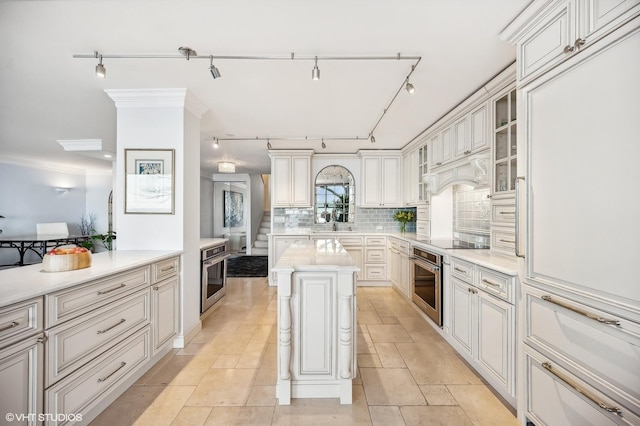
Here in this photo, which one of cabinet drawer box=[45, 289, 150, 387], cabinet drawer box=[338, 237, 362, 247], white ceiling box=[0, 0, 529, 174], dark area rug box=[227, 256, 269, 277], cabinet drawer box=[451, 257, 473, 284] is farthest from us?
dark area rug box=[227, 256, 269, 277]

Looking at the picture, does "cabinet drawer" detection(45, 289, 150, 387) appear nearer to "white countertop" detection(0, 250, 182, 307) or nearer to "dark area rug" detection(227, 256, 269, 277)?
"white countertop" detection(0, 250, 182, 307)

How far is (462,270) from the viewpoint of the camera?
8.06 ft

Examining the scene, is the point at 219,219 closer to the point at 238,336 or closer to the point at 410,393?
the point at 238,336

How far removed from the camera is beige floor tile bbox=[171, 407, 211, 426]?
5.67 ft

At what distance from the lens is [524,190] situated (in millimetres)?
1661

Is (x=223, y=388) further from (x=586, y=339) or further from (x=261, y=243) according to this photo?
(x=261, y=243)

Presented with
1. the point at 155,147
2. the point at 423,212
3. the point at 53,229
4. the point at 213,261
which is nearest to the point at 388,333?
the point at 423,212

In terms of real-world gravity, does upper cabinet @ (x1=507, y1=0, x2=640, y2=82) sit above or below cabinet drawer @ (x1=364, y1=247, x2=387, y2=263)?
above

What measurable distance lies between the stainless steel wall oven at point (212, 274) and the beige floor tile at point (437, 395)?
2.61 m

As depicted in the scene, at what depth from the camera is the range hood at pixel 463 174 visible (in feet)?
8.70

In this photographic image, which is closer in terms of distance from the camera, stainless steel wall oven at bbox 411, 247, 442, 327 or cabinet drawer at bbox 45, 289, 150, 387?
cabinet drawer at bbox 45, 289, 150, 387

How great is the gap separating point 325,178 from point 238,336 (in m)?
3.50

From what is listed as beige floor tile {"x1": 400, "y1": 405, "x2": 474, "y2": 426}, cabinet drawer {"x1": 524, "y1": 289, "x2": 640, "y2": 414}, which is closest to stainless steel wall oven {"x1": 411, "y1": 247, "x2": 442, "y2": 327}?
beige floor tile {"x1": 400, "y1": 405, "x2": 474, "y2": 426}

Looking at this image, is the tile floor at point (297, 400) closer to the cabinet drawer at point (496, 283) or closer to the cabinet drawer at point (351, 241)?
the cabinet drawer at point (496, 283)
